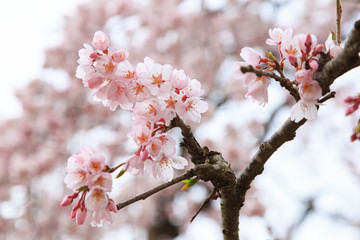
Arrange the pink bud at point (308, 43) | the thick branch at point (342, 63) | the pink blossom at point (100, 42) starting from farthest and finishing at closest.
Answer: the pink blossom at point (100, 42), the pink bud at point (308, 43), the thick branch at point (342, 63)

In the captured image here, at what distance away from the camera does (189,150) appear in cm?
88

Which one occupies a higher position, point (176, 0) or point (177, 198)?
point (176, 0)

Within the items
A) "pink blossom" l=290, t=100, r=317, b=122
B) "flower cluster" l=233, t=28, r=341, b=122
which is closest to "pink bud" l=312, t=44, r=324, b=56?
"flower cluster" l=233, t=28, r=341, b=122

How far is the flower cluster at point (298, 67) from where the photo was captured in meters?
Result: 0.74

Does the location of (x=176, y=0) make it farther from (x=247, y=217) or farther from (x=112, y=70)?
(x=112, y=70)

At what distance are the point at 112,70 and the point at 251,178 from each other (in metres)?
0.43

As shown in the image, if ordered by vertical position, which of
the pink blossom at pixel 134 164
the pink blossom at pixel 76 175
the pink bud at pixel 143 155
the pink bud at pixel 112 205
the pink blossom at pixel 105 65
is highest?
the pink blossom at pixel 105 65

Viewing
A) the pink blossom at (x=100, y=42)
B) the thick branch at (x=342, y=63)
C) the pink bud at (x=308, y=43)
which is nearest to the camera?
the thick branch at (x=342, y=63)

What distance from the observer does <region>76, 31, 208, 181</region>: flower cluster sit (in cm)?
81

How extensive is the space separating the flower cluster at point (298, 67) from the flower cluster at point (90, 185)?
352 mm

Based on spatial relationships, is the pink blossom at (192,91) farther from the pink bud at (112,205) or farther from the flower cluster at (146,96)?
the pink bud at (112,205)

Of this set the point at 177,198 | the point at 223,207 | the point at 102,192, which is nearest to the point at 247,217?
the point at 177,198

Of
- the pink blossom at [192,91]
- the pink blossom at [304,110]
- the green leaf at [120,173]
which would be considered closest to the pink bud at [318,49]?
the pink blossom at [304,110]

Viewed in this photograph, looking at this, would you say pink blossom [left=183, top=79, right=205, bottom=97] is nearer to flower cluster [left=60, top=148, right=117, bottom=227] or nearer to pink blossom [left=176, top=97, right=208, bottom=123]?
pink blossom [left=176, top=97, right=208, bottom=123]
